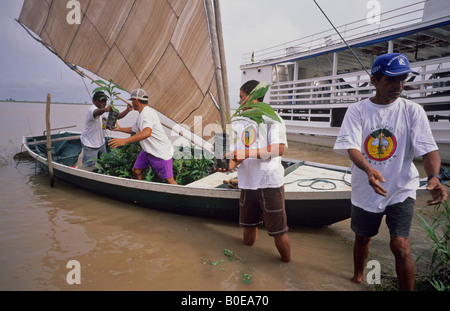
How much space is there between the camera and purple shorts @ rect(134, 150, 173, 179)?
4.19 meters

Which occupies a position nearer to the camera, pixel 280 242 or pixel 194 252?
pixel 280 242

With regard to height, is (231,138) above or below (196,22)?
below

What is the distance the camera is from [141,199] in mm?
4418

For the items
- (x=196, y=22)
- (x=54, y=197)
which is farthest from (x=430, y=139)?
(x=54, y=197)

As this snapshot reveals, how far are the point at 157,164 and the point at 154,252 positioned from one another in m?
1.44

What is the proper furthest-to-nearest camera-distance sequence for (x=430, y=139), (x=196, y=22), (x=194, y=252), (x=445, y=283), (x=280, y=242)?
(x=196, y=22) < (x=194, y=252) < (x=280, y=242) < (x=445, y=283) < (x=430, y=139)

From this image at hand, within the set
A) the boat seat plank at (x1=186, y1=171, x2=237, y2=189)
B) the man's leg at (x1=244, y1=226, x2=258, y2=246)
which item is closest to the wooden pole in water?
the boat seat plank at (x1=186, y1=171, x2=237, y2=189)

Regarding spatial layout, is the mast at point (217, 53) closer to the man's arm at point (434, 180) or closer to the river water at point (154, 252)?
the river water at point (154, 252)

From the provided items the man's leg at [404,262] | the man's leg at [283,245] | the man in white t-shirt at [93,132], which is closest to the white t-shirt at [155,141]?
the man in white t-shirt at [93,132]

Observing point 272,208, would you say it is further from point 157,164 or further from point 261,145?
point 157,164

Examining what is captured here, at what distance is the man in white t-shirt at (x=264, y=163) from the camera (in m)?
2.58

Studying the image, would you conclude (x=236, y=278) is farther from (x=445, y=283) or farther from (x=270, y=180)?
(x=445, y=283)

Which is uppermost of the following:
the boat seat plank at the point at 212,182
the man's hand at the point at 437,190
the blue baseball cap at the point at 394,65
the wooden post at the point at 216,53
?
the wooden post at the point at 216,53

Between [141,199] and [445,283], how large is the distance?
13.0ft
